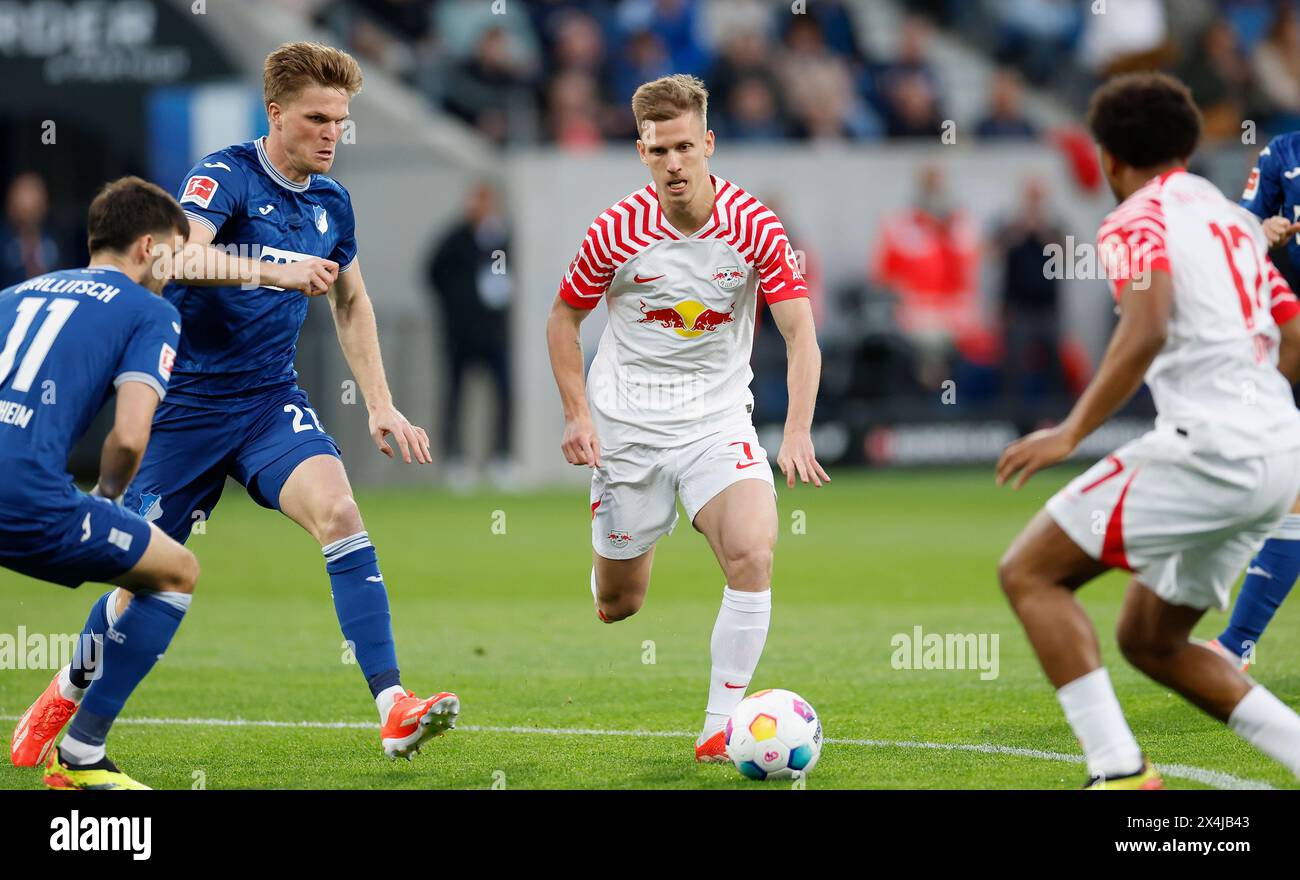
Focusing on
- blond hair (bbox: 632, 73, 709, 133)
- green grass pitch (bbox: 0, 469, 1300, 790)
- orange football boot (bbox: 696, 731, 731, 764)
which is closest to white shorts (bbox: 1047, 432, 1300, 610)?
green grass pitch (bbox: 0, 469, 1300, 790)

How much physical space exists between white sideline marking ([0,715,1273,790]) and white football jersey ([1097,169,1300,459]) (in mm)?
1291

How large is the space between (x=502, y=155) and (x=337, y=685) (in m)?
12.0

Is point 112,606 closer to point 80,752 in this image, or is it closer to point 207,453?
point 207,453

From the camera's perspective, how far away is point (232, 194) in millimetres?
6539

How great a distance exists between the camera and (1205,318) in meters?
4.98

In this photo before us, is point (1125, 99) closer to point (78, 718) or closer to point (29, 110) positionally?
point (78, 718)

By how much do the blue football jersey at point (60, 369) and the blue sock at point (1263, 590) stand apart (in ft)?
14.9

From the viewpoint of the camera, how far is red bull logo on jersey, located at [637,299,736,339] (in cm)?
683

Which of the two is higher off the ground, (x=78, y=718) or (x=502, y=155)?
(x=502, y=155)

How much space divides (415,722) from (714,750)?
109 centimetres

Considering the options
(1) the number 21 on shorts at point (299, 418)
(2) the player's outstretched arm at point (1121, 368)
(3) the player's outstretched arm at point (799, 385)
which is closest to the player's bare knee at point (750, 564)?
(3) the player's outstretched arm at point (799, 385)

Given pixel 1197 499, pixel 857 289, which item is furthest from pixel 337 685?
pixel 857 289

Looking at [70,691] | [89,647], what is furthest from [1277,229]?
[70,691]

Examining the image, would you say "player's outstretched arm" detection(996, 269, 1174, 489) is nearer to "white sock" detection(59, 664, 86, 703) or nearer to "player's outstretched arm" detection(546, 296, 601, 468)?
"player's outstretched arm" detection(546, 296, 601, 468)
